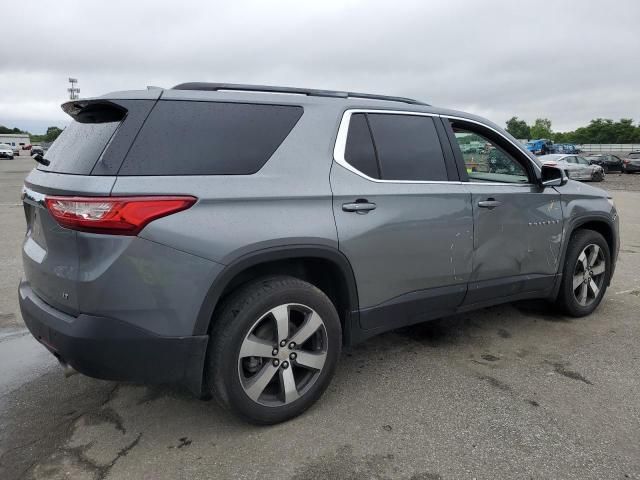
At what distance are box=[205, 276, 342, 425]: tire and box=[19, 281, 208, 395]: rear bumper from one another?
12 cm

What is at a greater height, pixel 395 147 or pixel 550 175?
pixel 395 147

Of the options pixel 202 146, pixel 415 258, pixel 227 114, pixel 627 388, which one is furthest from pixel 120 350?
pixel 627 388

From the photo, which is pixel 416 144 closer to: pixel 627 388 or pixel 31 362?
pixel 627 388

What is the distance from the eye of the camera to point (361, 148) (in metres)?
3.13

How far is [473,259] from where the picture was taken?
359 cm

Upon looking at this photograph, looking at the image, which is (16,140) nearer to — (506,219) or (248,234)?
(506,219)

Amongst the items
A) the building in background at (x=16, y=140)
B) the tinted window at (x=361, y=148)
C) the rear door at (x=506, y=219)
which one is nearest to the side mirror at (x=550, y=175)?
the rear door at (x=506, y=219)

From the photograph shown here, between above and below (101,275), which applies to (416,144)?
above

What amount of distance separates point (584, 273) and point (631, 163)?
36.8 meters

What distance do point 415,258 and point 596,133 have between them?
113125 mm

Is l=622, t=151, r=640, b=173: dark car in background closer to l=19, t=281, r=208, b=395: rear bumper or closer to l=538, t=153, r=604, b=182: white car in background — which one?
l=538, t=153, r=604, b=182: white car in background

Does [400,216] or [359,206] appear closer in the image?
[359,206]

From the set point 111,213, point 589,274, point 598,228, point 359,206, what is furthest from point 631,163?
point 111,213

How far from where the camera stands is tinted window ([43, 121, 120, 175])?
8.13 ft
